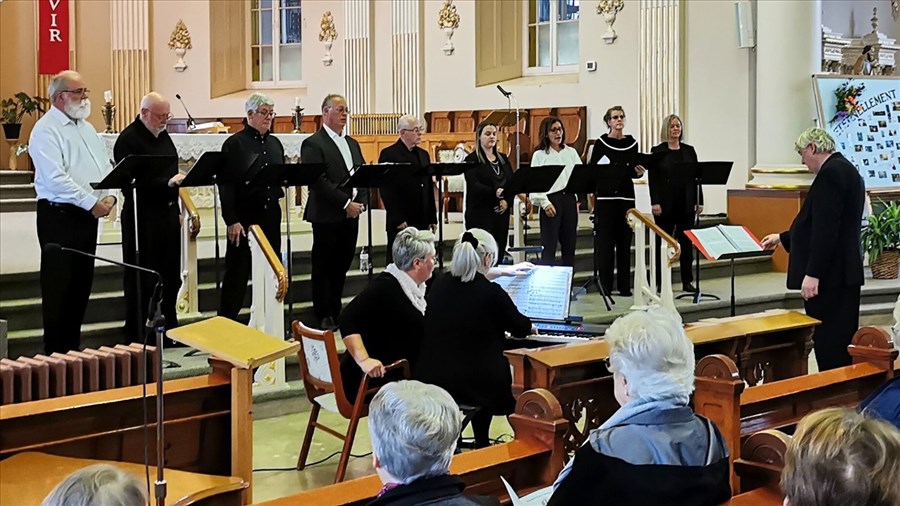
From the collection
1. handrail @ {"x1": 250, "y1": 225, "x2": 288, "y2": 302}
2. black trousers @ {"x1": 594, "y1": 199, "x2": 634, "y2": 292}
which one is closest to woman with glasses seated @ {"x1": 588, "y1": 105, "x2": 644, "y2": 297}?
black trousers @ {"x1": 594, "y1": 199, "x2": 634, "y2": 292}

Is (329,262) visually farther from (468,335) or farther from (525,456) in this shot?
(525,456)

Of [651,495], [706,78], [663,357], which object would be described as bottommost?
[651,495]

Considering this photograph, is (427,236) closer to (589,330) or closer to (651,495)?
(589,330)

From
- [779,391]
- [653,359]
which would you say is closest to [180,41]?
[779,391]

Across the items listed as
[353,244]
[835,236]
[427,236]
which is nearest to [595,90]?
[353,244]

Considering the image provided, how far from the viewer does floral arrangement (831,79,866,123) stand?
10.2 meters

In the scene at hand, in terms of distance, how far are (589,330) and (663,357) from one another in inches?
107

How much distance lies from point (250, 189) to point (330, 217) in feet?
2.04

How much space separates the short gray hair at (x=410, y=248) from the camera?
467 centimetres

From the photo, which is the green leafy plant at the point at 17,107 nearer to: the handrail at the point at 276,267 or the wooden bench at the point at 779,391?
the handrail at the point at 276,267

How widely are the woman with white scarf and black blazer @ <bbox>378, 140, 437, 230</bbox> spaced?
2719 millimetres

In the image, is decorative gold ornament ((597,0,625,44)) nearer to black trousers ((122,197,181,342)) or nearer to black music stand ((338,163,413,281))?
black music stand ((338,163,413,281))

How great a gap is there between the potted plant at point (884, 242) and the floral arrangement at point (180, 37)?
31.8 ft

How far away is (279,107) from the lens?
48.8 ft
